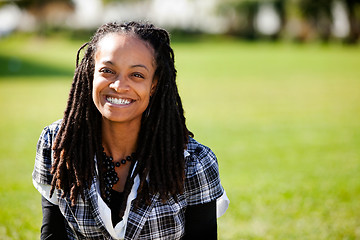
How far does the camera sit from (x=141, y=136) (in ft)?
7.86

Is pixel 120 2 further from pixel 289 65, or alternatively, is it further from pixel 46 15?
pixel 289 65

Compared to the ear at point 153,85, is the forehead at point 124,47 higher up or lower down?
higher up

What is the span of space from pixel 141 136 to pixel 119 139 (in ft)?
0.45

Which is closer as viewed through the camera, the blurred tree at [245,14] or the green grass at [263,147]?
the green grass at [263,147]

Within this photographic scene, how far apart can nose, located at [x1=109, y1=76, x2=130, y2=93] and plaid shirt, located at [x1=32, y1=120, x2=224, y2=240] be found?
1.56 feet

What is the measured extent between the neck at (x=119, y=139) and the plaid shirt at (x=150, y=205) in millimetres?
252

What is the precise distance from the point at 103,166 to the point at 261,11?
59.4 metres

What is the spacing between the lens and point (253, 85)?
18750 millimetres

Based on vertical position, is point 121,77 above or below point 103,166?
above

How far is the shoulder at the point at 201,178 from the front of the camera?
7.30 ft

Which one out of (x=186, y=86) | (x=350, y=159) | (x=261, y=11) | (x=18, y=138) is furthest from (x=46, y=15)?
(x=350, y=159)

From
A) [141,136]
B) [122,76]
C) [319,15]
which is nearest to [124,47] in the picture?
[122,76]

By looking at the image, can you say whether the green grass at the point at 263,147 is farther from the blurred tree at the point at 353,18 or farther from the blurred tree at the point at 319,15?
the blurred tree at the point at 319,15

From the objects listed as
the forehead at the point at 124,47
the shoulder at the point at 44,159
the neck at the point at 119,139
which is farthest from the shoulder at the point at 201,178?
the shoulder at the point at 44,159
